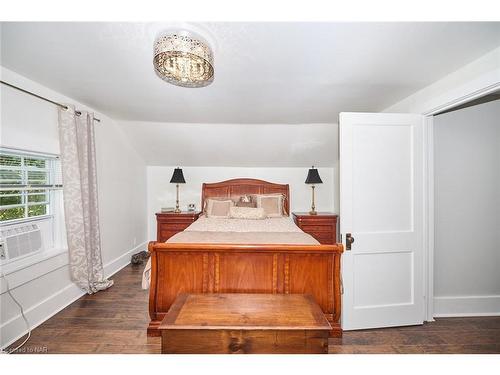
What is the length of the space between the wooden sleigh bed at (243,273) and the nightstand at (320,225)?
80.0 inches

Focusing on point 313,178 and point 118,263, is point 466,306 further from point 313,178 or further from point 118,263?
point 118,263

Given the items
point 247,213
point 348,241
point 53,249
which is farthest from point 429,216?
point 53,249

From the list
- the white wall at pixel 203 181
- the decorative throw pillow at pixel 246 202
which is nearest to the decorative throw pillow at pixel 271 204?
the decorative throw pillow at pixel 246 202

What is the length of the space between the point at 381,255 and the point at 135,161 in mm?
3758

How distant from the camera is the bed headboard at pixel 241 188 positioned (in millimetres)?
3998

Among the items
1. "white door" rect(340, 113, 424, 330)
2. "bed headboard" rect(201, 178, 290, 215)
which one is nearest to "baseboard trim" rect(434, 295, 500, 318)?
"white door" rect(340, 113, 424, 330)

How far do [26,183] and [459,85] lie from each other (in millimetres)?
3780

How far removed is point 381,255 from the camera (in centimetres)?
191

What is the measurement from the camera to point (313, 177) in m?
3.84

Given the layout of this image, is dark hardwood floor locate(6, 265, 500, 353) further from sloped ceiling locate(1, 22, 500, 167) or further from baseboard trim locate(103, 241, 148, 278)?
sloped ceiling locate(1, 22, 500, 167)

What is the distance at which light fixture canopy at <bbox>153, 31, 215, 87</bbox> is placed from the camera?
3.99 ft
